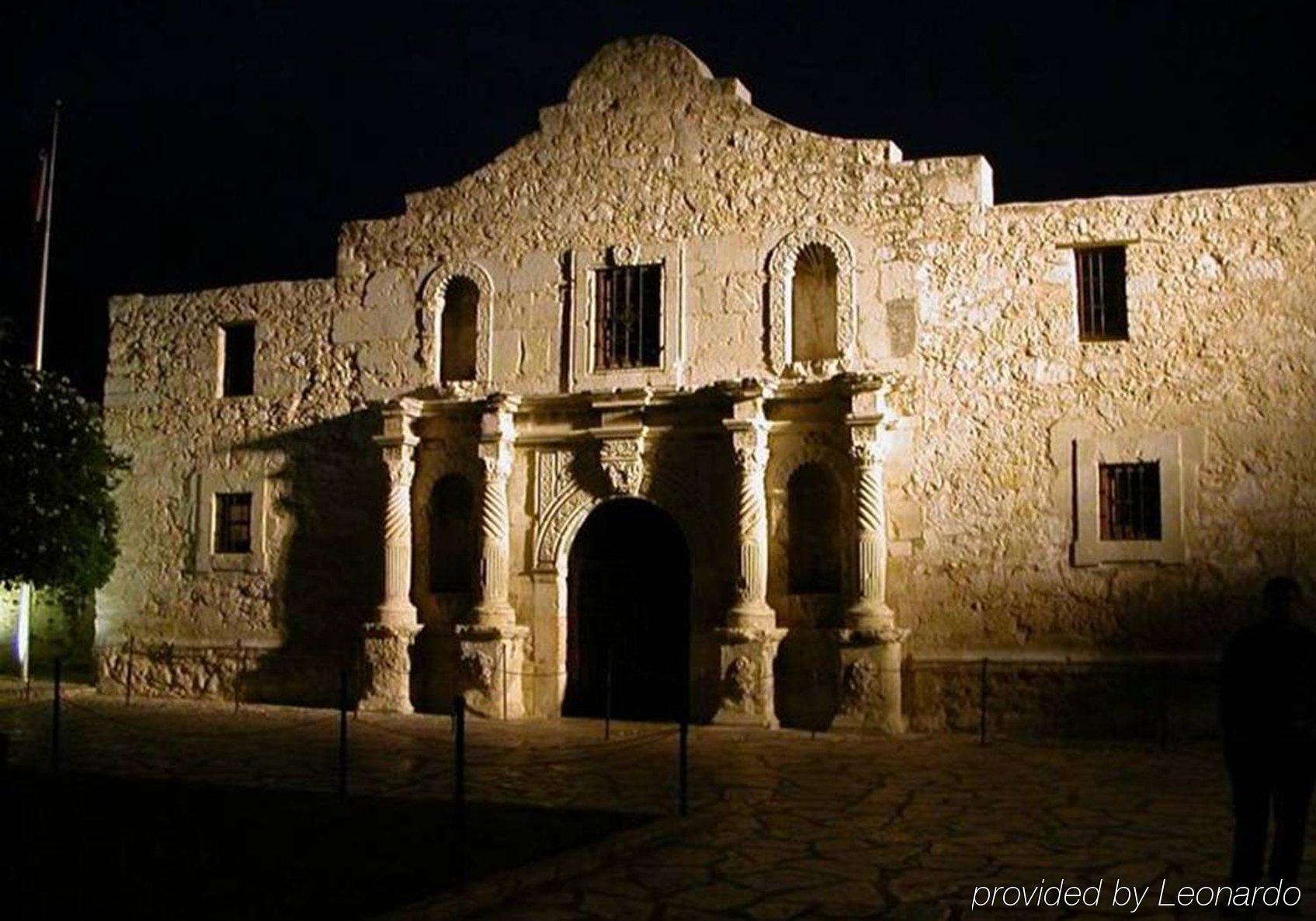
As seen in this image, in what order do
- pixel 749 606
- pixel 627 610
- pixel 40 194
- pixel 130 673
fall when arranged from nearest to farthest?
1. pixel 749 606
2. pixel 627 610
3. pixel 130 673
4. pixel 40 194

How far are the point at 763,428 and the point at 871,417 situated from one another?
142 cm

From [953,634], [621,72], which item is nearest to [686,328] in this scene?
[621,72]

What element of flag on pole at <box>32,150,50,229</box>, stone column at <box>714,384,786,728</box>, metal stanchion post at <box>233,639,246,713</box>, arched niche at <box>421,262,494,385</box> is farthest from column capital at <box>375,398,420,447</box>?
flag on pole at <box>32,150,50,229</box>

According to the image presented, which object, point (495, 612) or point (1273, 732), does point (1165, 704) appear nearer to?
point (495, 612)

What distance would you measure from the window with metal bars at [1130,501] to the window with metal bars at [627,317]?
5987 millimetres

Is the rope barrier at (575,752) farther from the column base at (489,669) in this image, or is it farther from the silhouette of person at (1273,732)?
the silhouette of person at (1273,732)

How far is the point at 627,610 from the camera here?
1759 cm

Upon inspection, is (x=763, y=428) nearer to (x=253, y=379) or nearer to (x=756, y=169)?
(x=756, y=169)

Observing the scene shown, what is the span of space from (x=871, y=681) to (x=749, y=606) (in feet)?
5.64

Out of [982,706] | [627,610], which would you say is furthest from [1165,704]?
[627,610]

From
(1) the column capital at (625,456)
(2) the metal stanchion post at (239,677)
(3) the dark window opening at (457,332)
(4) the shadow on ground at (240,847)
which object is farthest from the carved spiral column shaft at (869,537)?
(2) the metal stanchion post at (239,677)

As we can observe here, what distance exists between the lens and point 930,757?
13.4 m

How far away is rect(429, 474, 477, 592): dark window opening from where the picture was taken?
18.4m

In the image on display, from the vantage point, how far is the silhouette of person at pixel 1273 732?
6.77 m
